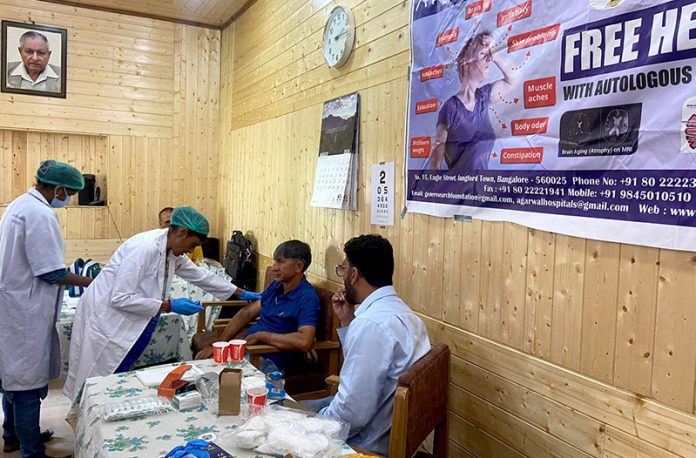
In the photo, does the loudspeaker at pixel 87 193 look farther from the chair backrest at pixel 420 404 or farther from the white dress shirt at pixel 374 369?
the chair backrest at pixel 420 404

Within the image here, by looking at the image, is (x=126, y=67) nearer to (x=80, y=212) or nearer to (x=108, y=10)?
(x=108, y=10)

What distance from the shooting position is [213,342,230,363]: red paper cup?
74.9 inches

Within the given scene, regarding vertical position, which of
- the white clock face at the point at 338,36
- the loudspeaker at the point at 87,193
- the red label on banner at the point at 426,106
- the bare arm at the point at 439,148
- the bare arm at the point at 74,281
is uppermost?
the white clock face at the point at 338,36

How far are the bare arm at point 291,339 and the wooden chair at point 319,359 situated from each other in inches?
1.6

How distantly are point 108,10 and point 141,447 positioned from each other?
5181mm

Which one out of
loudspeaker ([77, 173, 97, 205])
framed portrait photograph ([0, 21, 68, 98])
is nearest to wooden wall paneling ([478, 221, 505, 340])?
loudspeaker ([77, 173, 97, 205])

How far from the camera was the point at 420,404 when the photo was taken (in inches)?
57.9

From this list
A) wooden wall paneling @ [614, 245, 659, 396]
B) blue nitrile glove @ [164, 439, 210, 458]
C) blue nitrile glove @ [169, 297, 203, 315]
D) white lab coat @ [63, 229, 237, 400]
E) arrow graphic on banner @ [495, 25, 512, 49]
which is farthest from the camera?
blue nitrile glove @ [169, 297, 203, 315]

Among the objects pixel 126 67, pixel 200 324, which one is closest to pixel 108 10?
pixel 126 67

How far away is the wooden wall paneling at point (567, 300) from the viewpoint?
1.63 m

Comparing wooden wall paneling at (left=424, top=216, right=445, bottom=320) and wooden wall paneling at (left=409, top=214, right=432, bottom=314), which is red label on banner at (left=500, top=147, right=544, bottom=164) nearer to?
wooden wall paneling at (left=424, top=216, right=445, bottom=320)

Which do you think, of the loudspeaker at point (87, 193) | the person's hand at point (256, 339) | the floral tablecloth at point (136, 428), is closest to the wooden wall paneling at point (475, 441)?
the floral tablecloth at point (136, 428)

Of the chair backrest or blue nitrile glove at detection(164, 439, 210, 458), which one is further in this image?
the chair backrest

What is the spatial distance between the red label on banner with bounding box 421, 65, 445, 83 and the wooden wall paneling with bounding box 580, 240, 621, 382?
977mm
